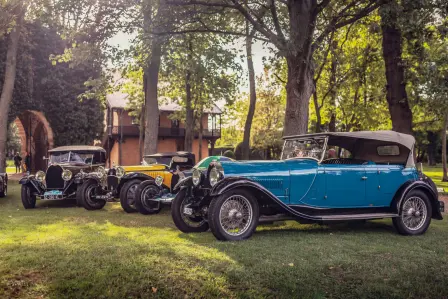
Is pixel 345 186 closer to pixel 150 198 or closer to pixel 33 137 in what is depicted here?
pixel 150 198

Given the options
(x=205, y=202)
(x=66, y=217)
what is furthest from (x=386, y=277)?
(x=66, y=217)

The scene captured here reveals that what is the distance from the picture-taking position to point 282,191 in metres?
7.88

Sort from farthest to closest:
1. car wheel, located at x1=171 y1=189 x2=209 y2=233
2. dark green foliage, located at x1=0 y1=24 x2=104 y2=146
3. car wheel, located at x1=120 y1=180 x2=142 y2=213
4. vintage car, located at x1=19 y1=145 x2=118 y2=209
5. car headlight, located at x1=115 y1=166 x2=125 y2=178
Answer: dark green foliage, located at x1=0 y1=24 x2=104 y2=146 < vintage car, located at x1=19 y1=145 x2=118 y2=209 < car headlight, located at x1=115 y1=166 x2=125 y2=178 < car wheel, located at x1=120 y1=180 x2=142 y2=213 < car wheel, located at x1=171 y1=189 x2=209 y2=233

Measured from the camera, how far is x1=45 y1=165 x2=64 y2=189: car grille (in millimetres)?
13164

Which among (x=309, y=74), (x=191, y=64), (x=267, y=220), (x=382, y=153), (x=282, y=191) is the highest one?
(x=191, y=64)

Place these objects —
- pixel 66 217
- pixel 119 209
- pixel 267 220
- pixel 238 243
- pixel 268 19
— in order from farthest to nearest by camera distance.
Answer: pixel 268 19, pixel 119 209, pixel 66 217, pixel 267 220, pixel 238 243

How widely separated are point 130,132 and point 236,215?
36565 millimetres

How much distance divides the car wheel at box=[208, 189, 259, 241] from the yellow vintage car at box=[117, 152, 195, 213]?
5073 millimetres

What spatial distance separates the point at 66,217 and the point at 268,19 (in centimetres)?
1001

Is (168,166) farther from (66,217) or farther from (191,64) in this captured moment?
(191,64)

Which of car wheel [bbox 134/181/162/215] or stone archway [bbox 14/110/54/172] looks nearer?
A: car wheel [bbox 134/181/162/215]

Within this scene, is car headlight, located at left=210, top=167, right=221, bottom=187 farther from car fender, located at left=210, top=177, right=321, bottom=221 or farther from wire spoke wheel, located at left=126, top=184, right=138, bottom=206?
wire spoke wheel, located at left=126, top=184, right=138, bottom=206

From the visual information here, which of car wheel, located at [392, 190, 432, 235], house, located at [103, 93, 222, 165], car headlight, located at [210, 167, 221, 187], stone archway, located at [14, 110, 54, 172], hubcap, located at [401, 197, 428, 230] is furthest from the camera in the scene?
house, located at [103, 93, 222, 165]

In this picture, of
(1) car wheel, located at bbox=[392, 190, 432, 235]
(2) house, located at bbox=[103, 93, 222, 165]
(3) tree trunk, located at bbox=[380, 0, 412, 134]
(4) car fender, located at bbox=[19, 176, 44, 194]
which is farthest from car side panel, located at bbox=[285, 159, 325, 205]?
(2) house, located at bbox=[103, 93, 222, 165]
